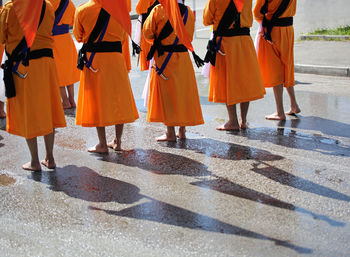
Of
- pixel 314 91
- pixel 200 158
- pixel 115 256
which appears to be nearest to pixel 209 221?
pixel 115 256

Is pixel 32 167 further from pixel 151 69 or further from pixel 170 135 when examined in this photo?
pixel 151 69

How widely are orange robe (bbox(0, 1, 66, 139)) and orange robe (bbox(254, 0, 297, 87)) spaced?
293 centimetres

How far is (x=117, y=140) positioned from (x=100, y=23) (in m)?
1.42

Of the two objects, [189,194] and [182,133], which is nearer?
[189,194]

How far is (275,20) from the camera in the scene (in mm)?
7246

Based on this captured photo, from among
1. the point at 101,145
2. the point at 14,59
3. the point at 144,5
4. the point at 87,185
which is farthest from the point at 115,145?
the point at 144,5

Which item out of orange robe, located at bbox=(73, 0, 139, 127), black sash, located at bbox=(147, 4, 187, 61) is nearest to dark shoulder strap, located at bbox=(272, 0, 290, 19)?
black sash, located at bbox=(147, 4, 187, 61)

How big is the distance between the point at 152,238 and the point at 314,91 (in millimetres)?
5484

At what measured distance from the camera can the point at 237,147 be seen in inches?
257

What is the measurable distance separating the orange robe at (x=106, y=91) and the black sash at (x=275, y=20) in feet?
6.64

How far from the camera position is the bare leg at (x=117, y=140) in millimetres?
6465

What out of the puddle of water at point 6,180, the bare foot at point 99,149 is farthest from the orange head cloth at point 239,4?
the puddle of water at point 6,180

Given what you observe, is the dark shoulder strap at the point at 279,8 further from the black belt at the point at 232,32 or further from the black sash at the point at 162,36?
the black sash at the point at 162,36

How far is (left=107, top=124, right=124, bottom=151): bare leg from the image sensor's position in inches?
255
